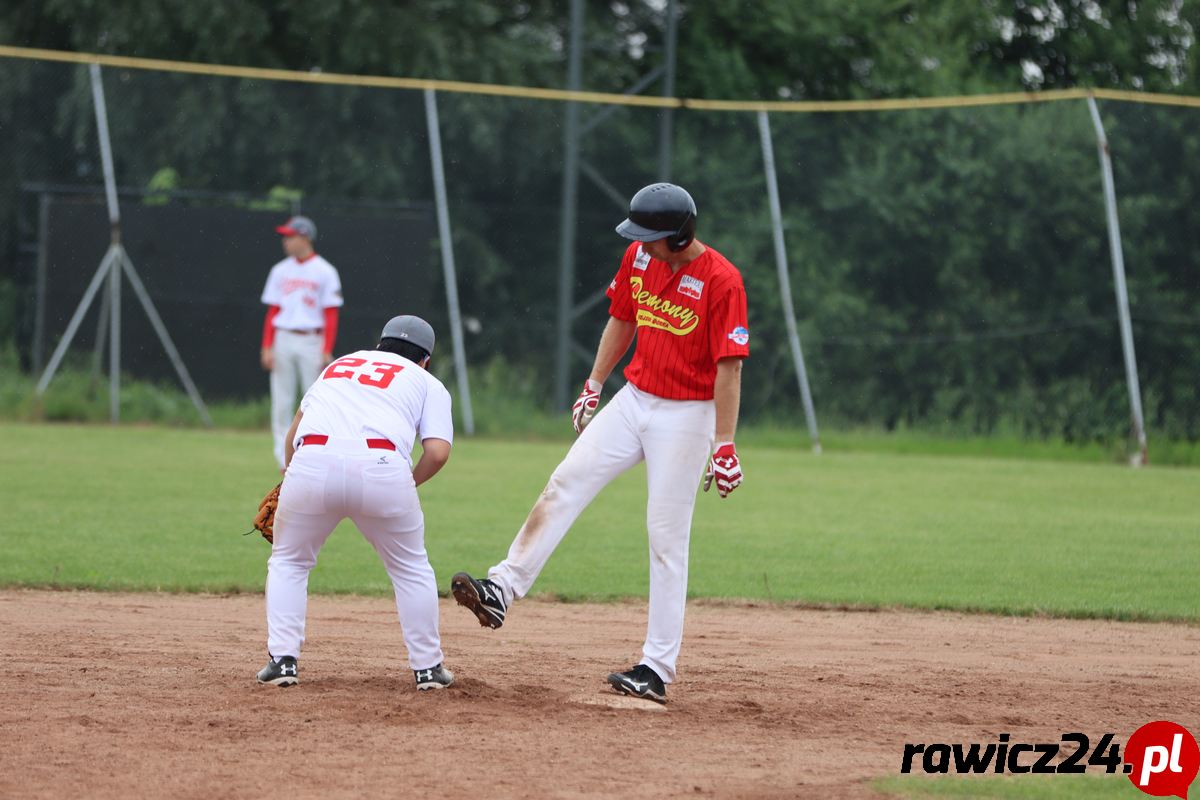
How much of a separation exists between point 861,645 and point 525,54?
1741 cm

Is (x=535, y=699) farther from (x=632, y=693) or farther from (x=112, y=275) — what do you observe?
(x=112, y=275)

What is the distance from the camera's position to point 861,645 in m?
7.66

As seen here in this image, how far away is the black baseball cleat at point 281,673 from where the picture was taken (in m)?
6.00

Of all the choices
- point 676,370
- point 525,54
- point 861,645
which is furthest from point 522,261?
point 676,370

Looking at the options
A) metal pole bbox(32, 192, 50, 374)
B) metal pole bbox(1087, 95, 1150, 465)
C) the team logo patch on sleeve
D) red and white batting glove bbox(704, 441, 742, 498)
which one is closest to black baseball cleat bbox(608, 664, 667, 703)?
red and white batting glove bbox(704, 441, 742, 498)

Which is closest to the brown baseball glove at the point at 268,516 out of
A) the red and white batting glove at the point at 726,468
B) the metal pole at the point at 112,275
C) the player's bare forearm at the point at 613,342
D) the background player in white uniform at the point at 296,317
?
the player's bare forearm at the point at 613,342

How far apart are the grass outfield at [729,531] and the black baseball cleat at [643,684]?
9.42 ft

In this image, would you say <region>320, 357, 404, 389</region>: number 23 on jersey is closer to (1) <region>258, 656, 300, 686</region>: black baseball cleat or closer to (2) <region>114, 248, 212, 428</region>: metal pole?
(1) <region>258, 656, 300, 686</region>: black baseball cleat

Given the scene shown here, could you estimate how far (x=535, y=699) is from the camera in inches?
237

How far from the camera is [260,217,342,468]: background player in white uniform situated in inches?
548

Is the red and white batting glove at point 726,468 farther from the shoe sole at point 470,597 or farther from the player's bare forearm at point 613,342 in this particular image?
the shoe sole at point 470,597

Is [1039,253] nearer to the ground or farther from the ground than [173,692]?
farther from the ground

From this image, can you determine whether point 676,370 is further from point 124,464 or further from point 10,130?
point 10,130

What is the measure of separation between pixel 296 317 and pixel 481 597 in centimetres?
866
